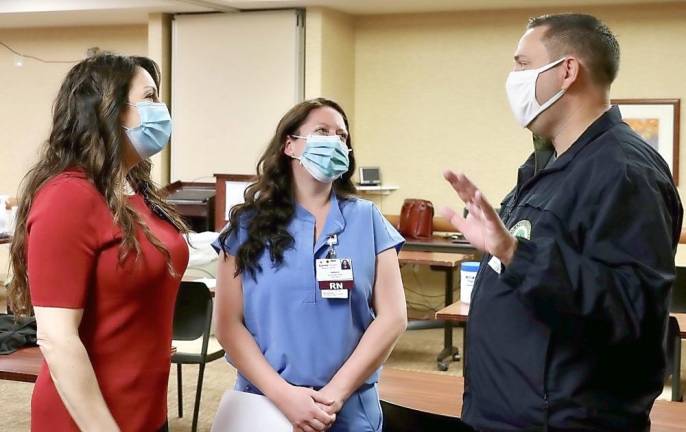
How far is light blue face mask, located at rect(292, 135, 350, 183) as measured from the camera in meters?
2.55

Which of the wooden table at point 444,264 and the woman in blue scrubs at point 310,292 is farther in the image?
the wooden table at point 444,264

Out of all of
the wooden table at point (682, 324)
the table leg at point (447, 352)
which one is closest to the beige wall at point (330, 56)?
the table leg at point (447, 352)

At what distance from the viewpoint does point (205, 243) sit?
5.78 m

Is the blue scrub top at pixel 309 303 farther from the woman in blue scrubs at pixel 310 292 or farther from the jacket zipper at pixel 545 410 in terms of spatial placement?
the jacket zipper at pixel 545 410

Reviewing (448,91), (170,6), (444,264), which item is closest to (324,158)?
(444,264)

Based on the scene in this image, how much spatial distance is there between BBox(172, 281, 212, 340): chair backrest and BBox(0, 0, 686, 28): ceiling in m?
3.70

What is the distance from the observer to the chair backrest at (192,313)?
14.2ft

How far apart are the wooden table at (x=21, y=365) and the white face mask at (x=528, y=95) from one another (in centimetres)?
202

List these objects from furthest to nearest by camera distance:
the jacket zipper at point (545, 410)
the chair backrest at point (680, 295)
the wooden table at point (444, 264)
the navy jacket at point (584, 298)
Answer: the wooden table at point (444, 264) → the chair backrest at point (680, 295) → the jacket zipper at point (545, 410) → the navy jacket at point (584, 298)

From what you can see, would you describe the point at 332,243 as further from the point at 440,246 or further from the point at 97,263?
the point at 440,246

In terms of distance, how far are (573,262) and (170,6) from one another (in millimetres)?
6767

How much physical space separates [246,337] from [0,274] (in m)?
7.91

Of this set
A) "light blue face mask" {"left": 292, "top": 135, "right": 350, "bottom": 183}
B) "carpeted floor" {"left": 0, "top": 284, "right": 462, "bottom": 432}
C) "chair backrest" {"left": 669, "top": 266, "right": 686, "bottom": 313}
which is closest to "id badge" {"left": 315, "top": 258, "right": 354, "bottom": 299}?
"light blue face mask" {"left": 292, "top": 135, "right": 350, "bottom": 183}

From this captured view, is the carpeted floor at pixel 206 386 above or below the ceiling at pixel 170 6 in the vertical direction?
below
